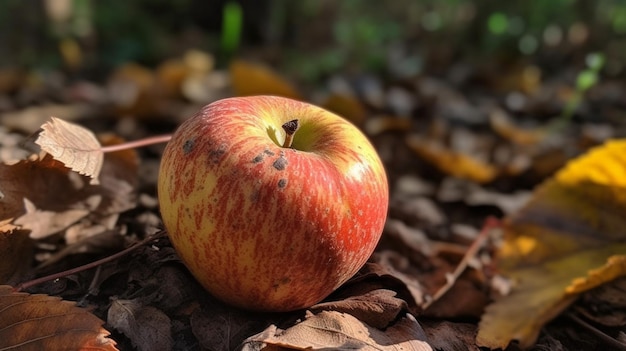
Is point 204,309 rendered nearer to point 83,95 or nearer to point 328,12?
point 83,95

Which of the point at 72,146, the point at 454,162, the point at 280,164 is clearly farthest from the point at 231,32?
the point at 280,164

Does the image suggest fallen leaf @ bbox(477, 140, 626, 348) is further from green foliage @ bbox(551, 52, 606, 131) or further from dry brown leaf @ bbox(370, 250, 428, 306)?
green foliage @ bbox(551, 52, 606, 131)

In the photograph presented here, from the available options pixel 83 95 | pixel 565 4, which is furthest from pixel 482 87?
pixel 83 95

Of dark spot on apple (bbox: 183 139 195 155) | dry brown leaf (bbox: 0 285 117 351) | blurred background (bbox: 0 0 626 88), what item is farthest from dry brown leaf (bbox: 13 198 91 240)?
blurred background (bbox: 0 0 626 88)

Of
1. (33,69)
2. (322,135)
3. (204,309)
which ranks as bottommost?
(33,69)

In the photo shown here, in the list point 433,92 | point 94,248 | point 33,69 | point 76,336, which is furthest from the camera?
point 33,69
